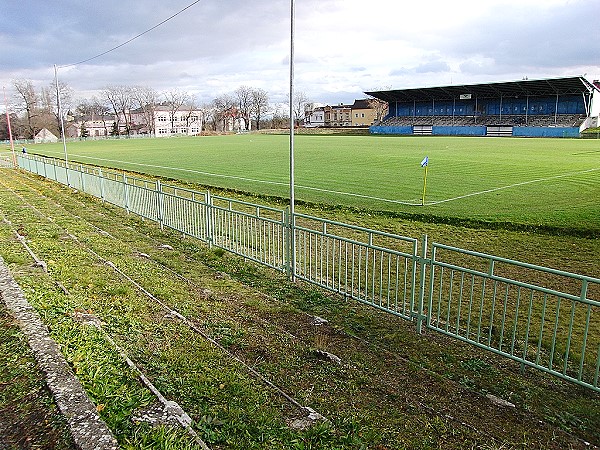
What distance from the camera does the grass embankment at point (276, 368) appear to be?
3.69 metres

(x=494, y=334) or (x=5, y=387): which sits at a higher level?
(x=5, y=387)

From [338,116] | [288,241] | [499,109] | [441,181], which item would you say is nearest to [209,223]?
[288,241]

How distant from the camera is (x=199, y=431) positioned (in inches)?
139

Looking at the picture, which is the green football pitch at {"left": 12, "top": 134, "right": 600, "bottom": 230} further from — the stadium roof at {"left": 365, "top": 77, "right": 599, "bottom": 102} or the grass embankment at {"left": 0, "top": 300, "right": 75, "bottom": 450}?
the stadium roof at {"left": 365, "top": 77, "right": 599, "bottom": 102}

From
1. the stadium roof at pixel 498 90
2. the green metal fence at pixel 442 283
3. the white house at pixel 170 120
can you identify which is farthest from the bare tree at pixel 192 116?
the green metal fence at pixel 442 283

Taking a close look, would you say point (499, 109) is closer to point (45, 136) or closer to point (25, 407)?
point (25, 407)

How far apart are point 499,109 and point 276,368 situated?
77102 mm

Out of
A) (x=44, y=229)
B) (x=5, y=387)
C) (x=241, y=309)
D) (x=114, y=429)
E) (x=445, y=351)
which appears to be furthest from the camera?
(x=44, y=229)

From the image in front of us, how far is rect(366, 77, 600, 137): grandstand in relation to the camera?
206ft

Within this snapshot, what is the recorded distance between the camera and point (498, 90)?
68.8 metres

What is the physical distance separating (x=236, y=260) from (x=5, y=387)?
223 inches

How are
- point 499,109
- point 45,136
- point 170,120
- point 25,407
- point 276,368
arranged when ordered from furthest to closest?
point 170,120 < point 45,136 < point 499,109 < point 276,368 < point 25,407

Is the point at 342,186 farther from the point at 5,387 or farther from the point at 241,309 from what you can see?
the point at 5,387

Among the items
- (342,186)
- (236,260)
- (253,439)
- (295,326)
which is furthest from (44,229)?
(342,186)
